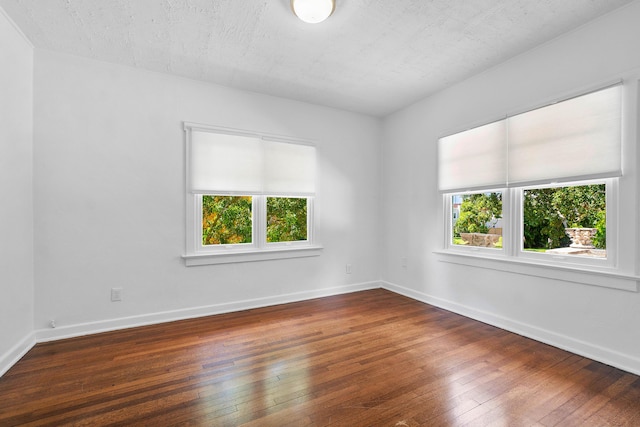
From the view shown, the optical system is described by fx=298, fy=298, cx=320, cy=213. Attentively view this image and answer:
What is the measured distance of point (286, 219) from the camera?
421 centimetres

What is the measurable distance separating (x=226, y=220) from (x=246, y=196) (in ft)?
1.31

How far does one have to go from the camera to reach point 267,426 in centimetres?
171

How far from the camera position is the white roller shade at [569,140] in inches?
94.5

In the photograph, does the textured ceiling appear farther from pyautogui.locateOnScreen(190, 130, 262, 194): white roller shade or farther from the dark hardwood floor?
the dark hardwood floor

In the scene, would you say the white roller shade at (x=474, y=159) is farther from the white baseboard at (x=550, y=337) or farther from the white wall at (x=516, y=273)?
the white baseboard at (x=550, y=337)

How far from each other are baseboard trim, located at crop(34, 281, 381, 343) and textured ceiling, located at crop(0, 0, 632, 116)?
270 cm

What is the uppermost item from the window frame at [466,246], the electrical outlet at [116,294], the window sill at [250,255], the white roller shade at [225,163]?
the white roller shade at [225,163]

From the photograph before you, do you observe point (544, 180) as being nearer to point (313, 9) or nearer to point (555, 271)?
point (555, 271)

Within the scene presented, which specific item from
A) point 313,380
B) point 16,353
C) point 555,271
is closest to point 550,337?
point 555,271

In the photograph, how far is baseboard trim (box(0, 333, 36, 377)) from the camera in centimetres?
229

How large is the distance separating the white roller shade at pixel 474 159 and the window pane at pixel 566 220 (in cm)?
39

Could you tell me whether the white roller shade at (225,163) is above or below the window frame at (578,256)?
above

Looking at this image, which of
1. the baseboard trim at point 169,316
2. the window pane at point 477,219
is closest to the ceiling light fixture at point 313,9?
the window pane at point 477,219

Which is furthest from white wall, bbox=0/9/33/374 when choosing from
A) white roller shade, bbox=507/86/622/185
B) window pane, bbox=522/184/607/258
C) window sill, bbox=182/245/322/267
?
window pane, bbox=522/184/607/258
